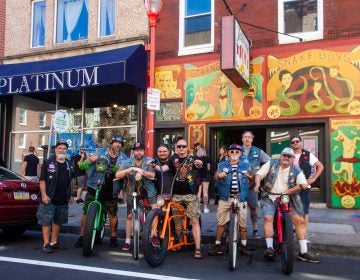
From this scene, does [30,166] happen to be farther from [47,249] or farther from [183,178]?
[183,178]

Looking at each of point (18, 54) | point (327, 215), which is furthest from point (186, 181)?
point (18, 54)

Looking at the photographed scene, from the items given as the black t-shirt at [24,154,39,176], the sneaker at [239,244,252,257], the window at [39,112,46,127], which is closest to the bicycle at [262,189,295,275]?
the sneaker at [239,244,252,257]

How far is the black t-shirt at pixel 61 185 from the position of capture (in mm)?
7012

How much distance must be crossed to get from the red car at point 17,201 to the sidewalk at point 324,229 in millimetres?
1294

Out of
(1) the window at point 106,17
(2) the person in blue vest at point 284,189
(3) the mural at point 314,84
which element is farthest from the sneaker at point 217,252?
(1) the window at point 106,17

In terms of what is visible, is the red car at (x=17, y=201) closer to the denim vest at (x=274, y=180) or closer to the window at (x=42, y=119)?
the denim vest at (x=274, y=180)

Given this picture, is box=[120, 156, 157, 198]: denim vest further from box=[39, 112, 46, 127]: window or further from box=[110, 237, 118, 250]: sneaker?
box=[39, 112, 46, 127]: window

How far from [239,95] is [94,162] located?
18.7 ft

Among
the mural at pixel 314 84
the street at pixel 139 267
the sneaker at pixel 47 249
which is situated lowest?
the street at pixel 139 267

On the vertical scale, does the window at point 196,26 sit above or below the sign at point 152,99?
above

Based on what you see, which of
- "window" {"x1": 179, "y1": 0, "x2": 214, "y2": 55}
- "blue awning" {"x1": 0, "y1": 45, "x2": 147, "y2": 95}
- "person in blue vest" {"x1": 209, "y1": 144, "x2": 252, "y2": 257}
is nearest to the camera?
"person in blue vest" {"x1": 209, "y1": 144, "x2": 252, "y2": 257}

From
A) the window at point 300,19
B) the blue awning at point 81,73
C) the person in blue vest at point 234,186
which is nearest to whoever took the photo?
the person in blue vest at point 234,186

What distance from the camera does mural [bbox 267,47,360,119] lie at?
10555mm

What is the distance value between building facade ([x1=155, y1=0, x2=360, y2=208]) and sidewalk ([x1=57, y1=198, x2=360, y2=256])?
94 cm
